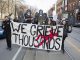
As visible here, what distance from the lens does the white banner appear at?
15094 mm

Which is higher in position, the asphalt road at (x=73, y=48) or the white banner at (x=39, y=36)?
the white banner at (x=39, y=36)

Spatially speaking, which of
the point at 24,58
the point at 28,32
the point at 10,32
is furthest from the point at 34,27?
the point at 24,58

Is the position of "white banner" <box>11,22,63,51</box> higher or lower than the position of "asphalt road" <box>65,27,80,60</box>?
higher

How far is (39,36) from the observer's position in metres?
15.6

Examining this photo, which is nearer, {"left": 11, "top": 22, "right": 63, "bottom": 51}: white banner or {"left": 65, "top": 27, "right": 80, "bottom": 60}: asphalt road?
{"left": 65, "top": 27, "right": 80, "bottom": 60}: asphalt road

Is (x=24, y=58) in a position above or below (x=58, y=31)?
below

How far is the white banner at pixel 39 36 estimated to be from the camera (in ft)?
49.5

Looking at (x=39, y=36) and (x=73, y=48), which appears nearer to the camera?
(x=39, y=36)

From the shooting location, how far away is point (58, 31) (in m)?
15.3

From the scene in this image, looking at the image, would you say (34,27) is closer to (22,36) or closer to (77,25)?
(22,36)

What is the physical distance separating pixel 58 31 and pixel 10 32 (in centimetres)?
296

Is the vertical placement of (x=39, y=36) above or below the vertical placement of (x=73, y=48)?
above

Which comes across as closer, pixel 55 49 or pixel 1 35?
pixel 55 49

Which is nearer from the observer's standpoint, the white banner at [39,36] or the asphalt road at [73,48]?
the asphalt road at [73,48]
